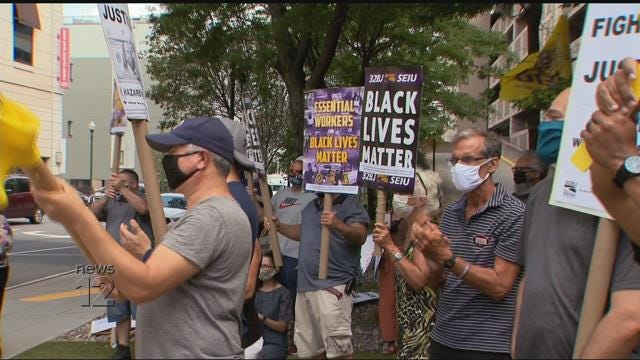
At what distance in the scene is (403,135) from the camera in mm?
4871

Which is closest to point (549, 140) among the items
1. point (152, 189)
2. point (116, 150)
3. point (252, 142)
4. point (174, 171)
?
point (174, 171)

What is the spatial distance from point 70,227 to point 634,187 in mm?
1822

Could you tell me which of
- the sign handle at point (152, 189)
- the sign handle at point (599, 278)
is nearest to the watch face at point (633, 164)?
the sign handle at point (599, 278)

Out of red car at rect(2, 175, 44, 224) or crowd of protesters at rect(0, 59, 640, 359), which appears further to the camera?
red car at rect(2, 175, 44, 224)

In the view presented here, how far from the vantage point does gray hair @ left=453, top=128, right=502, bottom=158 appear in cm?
352

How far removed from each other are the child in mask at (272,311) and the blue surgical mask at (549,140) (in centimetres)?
309

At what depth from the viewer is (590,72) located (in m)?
2.17

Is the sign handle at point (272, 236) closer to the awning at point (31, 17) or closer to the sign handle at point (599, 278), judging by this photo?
the awning at point (31, 17)

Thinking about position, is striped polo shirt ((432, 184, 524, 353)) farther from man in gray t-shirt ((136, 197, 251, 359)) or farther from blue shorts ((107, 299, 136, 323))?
blue shorts ((107, 299, 136, 323))

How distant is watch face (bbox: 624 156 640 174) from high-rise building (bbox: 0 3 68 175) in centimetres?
3148

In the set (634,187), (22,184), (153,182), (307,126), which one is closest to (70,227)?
(153,182)

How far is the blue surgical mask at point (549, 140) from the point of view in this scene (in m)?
2.71

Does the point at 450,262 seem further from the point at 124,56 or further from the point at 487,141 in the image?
the point at 124,56

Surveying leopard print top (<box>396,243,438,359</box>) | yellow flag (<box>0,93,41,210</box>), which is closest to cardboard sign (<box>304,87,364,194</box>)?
leopard print top (<box>396,243,438,359</box>)
